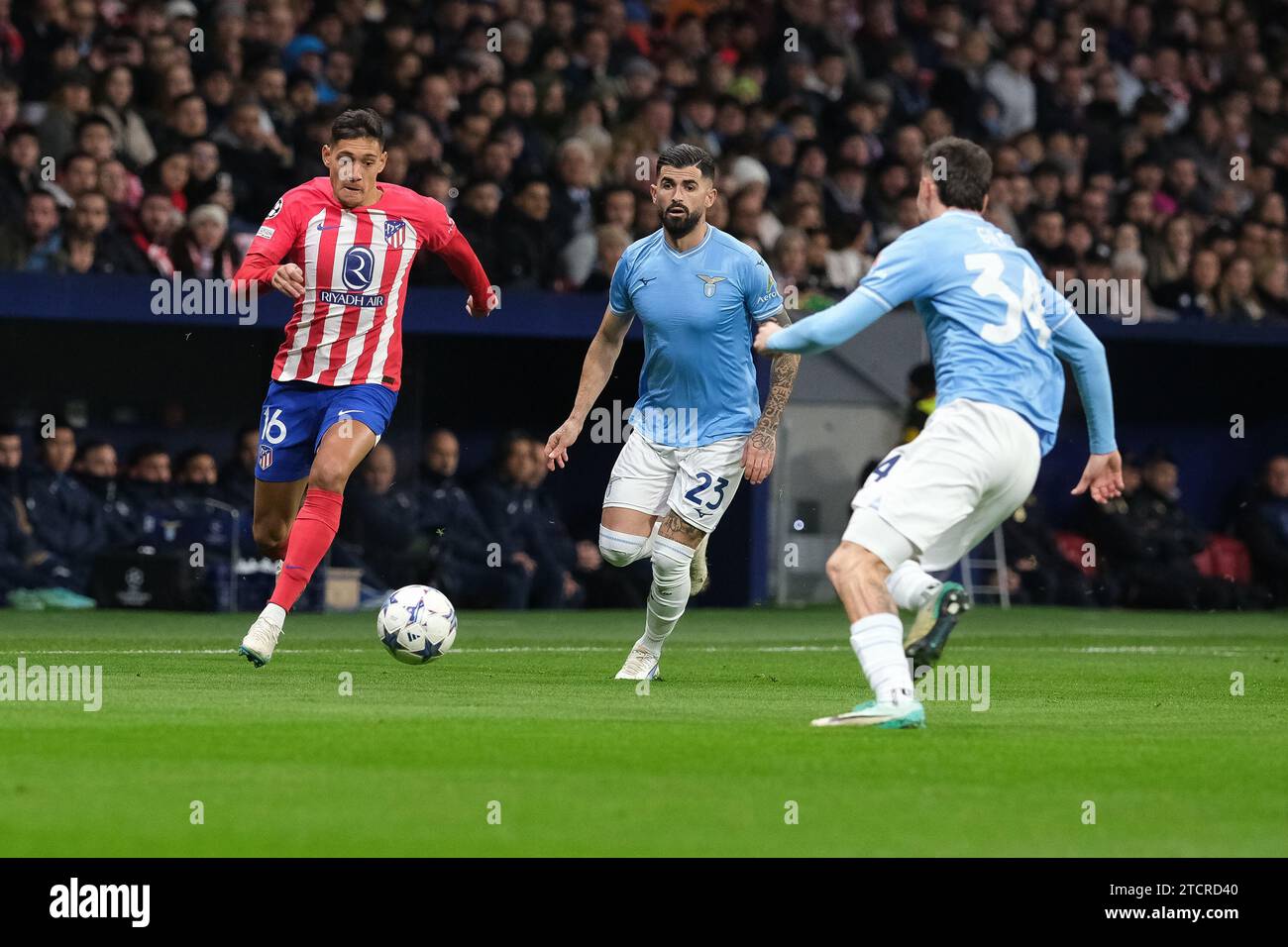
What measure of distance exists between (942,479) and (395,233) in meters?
4.43

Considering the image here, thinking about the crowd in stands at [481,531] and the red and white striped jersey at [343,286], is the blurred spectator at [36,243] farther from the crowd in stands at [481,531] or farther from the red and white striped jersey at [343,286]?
the red and white striped jersey at [343,286]

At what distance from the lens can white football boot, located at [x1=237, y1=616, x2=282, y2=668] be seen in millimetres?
10648

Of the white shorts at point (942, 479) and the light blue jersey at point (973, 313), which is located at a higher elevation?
the light blue jersey at point (973, 313)

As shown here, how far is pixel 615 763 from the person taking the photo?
727 centimetres

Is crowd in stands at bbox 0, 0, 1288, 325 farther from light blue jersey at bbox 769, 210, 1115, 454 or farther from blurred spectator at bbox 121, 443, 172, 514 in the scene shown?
light blue jersey at bbox 769, 210, 1115, 454

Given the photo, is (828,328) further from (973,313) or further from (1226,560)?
(1226,560)

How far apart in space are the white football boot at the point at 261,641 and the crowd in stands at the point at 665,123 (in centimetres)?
659

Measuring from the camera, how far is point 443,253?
12.1 m

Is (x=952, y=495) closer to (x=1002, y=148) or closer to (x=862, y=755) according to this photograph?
(x=862, y=755)

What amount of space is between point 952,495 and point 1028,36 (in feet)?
58.1

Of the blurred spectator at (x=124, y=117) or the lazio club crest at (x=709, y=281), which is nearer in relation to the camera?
the lazio club crest at (x=709, y=281)

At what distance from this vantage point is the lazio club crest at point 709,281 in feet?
37.1

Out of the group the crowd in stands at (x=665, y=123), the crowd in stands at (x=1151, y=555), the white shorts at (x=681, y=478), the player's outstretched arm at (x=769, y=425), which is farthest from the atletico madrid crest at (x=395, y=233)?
the crowd in stands at (x=1151, y=555)
